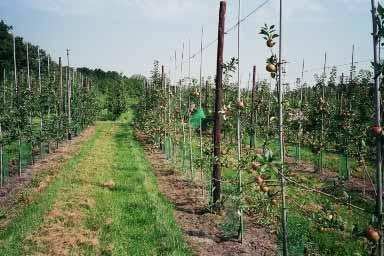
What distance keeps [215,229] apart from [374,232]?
5.96 metres

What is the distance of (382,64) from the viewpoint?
312 centimetres

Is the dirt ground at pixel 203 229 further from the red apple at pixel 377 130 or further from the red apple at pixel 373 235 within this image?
the red apple at pixel 377 130

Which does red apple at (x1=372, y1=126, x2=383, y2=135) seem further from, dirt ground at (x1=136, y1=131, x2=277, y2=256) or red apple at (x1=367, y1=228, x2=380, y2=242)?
dirt ground at (x1=136, y1=131, x2=277, y2=256)

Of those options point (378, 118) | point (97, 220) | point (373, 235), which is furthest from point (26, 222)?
point (378, 118)

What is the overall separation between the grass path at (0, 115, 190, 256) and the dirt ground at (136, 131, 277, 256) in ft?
1.02

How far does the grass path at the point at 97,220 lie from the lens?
7613mm

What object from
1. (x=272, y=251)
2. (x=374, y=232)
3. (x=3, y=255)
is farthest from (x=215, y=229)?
(x=374, y=232)

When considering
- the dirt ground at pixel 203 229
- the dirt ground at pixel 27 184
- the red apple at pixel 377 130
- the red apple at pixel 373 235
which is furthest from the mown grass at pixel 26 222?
the red apple at pixel 377 130

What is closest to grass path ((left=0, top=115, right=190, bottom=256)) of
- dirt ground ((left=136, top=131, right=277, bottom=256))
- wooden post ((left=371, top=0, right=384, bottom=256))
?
dirt ground ((left=136, top=131, right=277, bottom=256))

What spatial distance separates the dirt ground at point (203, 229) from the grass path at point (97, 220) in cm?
31

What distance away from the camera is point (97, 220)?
9164 mm

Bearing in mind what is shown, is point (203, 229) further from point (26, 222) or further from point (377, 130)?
point (377, 130)

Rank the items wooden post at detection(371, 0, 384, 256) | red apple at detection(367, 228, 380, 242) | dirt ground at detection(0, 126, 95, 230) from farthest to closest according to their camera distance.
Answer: dirt ground at detection(0, 126, 95, 230) → wooden post at detection(371, 0, 384, 256) → red apple at detection(367, 228, 380, 242)

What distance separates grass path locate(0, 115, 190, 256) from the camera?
25.0 ft
